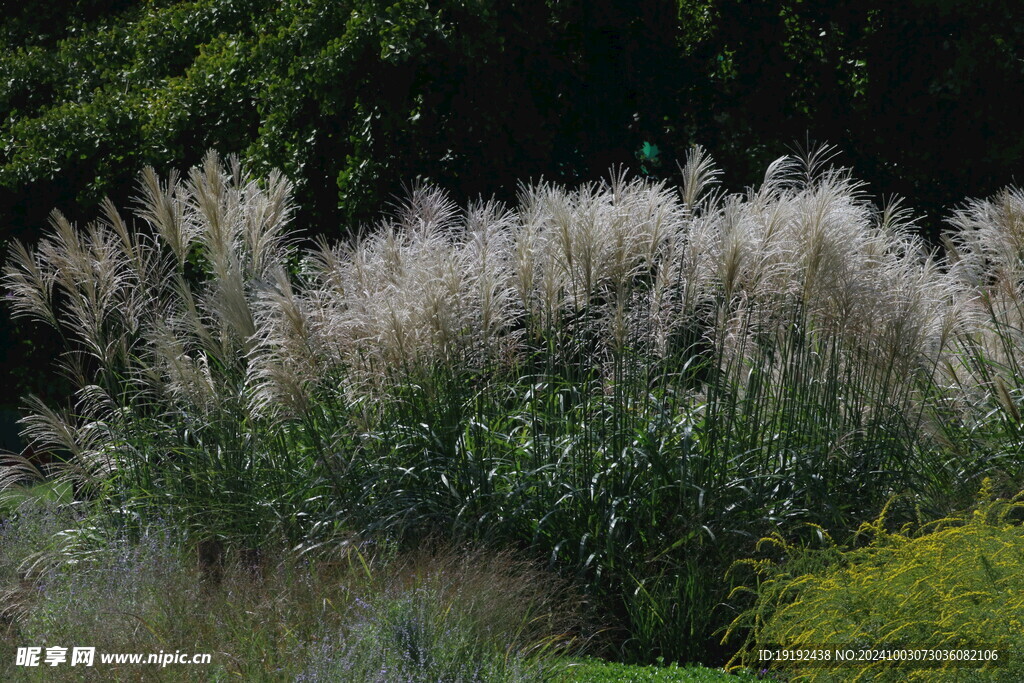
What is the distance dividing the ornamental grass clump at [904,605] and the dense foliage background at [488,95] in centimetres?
683

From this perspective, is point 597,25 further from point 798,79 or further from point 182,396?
point 182,396

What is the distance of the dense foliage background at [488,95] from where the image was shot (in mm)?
10992

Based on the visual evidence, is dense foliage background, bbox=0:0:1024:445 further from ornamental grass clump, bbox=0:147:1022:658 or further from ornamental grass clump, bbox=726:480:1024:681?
ornamental grass clump, bbox=726:480:1024:681

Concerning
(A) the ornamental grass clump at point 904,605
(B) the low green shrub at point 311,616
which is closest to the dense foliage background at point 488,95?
(B) the low green shrub at point 311,616

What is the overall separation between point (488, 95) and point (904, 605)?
779 cm

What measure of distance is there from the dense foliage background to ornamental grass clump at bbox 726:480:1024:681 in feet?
22.4

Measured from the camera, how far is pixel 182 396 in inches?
265

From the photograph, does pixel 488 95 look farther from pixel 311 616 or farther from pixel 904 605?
pixel 904 605

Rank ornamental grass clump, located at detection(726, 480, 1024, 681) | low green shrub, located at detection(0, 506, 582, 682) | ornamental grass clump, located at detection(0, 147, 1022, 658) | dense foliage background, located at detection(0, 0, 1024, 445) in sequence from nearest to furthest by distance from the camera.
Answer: ornamental grass clump, located at detection(726, 480, 1024, 681) < low green shrub, located at detection(0, 506, 582, 682) < ornamental grass clump, located at detection(0, 147, 1022, 658) < dense foliage background, located at detection(0, 0, 1024, 445)

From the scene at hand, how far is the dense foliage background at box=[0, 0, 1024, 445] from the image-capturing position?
36.1ft

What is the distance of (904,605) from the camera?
4.30 m

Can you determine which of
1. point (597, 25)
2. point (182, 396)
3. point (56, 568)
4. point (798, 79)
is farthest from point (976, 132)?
point (56, 568)

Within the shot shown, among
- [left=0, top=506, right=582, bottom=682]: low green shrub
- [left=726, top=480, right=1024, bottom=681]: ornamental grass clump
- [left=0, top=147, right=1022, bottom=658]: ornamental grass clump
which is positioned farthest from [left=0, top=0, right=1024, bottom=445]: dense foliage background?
[left=726, top=480, right=1024, bottom=681]: ornamental grass clump

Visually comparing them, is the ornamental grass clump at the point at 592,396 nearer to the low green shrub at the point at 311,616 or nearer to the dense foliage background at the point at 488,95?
the low green shrub at the point at 311,616
